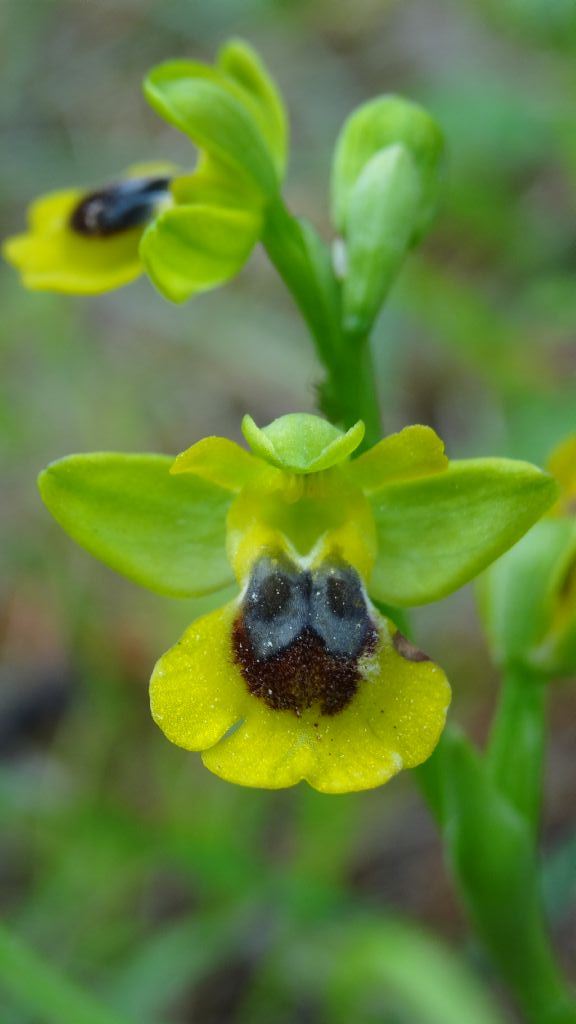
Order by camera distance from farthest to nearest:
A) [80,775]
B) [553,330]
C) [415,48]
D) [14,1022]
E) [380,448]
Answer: [415,48]
[553,330]
[80,775]
[14,1022]
[380,448]

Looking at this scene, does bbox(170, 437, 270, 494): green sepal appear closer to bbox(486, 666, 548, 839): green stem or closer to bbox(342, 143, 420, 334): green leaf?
bbox(342, 143, 420, 334): green leaf

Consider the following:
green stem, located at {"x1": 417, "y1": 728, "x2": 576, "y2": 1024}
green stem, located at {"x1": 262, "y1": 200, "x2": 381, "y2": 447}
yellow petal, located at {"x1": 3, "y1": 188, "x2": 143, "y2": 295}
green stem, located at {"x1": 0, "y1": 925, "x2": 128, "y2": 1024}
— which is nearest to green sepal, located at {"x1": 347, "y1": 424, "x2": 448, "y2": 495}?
green stem, located at {"x1": 262, "y1": 200, "x2": 381, "y2": 447}

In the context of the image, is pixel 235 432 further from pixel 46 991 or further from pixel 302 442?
pixel 302 442

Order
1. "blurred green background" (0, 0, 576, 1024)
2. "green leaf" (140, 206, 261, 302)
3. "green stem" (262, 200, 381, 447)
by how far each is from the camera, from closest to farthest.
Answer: "green leaf" (140, 206, 261, 302) → "green stem" (262, 200, 381, 447) → "blurred green background" (0, 0, 576, 1024)

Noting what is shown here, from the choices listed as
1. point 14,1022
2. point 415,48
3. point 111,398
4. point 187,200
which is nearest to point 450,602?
point 111,398

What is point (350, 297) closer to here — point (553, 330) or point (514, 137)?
point (553, 330)

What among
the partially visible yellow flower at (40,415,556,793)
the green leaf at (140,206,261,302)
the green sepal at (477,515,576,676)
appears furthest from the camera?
the green sepal at (477,515,576,676)

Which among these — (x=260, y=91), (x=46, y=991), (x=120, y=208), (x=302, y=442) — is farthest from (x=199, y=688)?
(x=260, y=91)

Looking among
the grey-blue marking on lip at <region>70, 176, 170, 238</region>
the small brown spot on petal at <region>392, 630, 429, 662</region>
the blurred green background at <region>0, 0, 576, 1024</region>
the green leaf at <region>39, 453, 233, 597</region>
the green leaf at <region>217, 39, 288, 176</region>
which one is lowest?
the blurred green background at <region>0, 0, 576, 1024</region>

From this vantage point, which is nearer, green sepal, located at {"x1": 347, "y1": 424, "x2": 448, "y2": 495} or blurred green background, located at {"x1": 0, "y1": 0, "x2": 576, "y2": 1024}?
green sepal, located at {"x1": 347, "y1": 424, "x2": 448, "y2": 495}
